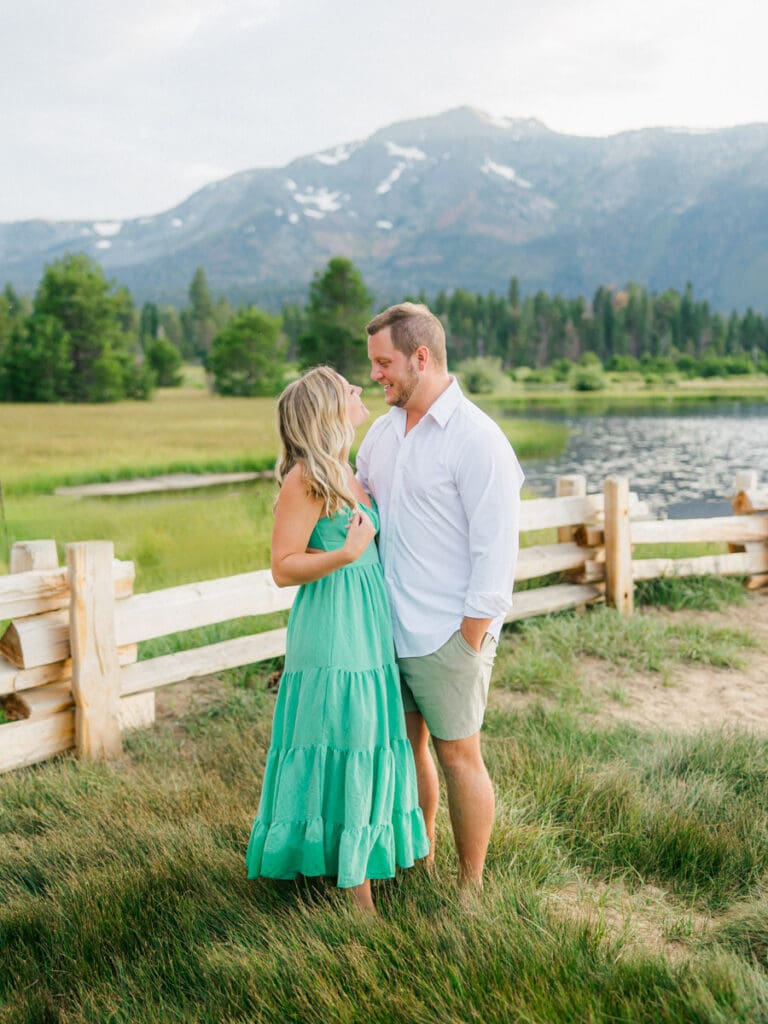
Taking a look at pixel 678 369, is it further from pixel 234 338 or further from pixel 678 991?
pixel 678 991

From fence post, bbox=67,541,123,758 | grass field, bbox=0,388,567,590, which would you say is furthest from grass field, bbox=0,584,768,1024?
grass field, bbox=0,388,567,590

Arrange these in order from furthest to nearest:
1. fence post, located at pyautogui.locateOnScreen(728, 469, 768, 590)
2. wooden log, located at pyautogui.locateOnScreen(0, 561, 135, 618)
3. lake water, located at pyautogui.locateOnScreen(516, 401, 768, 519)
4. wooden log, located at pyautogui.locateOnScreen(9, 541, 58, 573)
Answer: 1. lake water, located at pyautogui.locateOnScreen(516, 401, 768, 519)
2. fence post, located at pyautogui.locateOnScreen(728, 469, 768, 590)
3. wooden log, located at pyautogui.locateOnScreen(9, 541, 58, 573)
4. wooden log, located at pyautogui.locateOnScreen(0, 561, 135, 618)

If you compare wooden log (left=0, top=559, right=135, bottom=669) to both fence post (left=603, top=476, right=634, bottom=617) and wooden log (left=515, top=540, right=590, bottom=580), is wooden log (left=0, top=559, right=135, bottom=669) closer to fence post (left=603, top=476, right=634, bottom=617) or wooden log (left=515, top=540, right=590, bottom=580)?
wooden log (left=515, top=540, right=590, bottom=580)

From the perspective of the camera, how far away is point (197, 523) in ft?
41.6

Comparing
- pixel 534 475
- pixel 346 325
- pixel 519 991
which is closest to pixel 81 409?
pixel 534 475

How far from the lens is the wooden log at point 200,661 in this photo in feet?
18.0

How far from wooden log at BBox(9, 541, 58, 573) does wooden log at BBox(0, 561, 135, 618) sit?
0.03 meters

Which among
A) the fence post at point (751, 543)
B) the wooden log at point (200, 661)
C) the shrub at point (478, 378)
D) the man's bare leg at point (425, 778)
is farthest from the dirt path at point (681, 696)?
the shrub at point (478, 378)

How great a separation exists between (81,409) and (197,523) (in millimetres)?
10750

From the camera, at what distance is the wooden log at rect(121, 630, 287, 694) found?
5475 millimetres

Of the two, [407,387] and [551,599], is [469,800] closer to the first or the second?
[407,387]

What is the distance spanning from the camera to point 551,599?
766 centimetres

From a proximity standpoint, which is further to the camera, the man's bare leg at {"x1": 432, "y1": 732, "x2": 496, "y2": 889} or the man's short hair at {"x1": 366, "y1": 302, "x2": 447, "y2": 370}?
the man's bare leg at {"x1": 432, "y1": 732, "x2": 496, "y2": 889}

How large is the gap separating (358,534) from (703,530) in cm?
653
